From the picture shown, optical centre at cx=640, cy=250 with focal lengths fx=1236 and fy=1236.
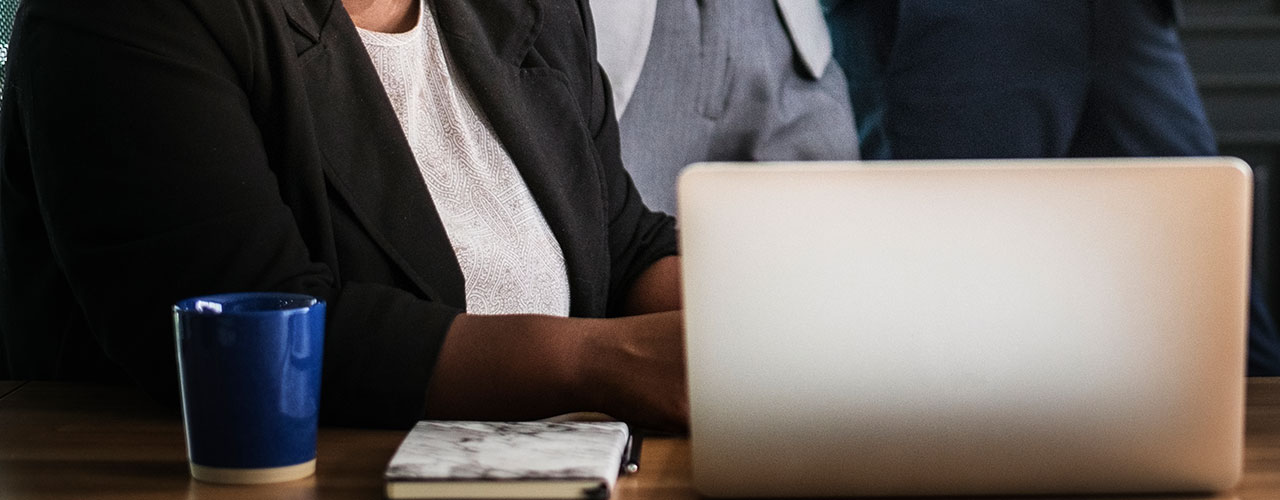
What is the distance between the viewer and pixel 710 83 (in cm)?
174

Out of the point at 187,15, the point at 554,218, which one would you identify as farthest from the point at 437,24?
the point at 187,15

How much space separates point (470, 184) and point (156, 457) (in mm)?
576

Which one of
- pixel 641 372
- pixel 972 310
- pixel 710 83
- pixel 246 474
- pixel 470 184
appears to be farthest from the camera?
pixel 710 83

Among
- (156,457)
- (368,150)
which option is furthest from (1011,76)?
(156,457)

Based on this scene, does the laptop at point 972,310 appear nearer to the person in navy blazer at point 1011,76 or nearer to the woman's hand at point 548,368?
the woman's hand at point 548,368

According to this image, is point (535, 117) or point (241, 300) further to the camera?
point (535, 117)

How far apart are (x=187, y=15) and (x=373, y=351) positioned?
0.33 metres

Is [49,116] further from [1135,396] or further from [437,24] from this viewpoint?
[1135,396]

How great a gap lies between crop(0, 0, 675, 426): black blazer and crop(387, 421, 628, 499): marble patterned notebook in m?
0.15

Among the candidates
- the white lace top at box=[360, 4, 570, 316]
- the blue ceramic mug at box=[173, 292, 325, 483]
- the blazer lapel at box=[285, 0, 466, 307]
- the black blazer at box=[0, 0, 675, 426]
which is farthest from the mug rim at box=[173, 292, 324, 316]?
the white lace top at box=[360, 4, 570, 316]

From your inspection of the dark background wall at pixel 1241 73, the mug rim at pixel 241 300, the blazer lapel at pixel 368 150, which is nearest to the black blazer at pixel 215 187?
the blazer lapel at pixel 368 150

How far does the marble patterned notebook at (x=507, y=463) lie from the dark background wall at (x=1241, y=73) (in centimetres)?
137

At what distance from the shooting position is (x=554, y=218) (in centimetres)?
137

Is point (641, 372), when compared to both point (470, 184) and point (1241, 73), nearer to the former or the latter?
point (470, 184)
